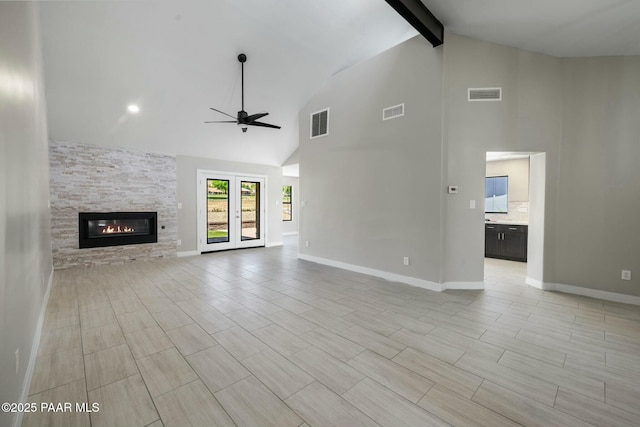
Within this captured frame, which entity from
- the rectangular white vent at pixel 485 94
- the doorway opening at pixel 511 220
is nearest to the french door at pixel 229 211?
the rectangular white vent at pixel 485 94

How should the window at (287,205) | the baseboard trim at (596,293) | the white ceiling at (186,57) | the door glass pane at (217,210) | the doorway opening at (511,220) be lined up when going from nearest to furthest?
1. the baseboard trim at (596,293)
2. the white ceiling at (186,57)
3. the doorway opening at (511,220)
4. the door glass pane at (217,210)
5. the window at (287,205)

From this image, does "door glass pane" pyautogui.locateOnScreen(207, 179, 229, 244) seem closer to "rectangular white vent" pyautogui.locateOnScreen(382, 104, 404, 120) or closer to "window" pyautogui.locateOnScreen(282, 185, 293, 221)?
"window" pyautogui.locateOnScreen(282, 185, 293, 221)

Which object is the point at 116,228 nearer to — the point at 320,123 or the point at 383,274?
the point at 320,123

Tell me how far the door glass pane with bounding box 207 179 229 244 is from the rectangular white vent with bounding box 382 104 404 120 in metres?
4.97

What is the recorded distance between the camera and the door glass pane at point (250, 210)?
808 cm

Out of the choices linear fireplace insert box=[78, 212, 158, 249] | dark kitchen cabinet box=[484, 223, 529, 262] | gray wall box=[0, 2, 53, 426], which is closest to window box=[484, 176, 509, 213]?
dark kitchen cabinet box=[484, 223, 529, 262]

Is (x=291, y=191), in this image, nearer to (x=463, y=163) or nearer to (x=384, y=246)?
(x=384, y=246)

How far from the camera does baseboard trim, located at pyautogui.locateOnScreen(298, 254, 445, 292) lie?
4.14 m

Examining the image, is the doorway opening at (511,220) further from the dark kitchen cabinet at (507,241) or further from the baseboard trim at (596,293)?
the baseboard trim at (596,293)

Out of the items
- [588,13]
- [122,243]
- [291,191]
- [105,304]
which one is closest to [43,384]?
[105,304]

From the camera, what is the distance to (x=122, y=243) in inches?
238

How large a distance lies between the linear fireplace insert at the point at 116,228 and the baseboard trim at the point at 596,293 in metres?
8.08

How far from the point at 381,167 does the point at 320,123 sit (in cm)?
201

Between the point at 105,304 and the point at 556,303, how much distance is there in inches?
241
